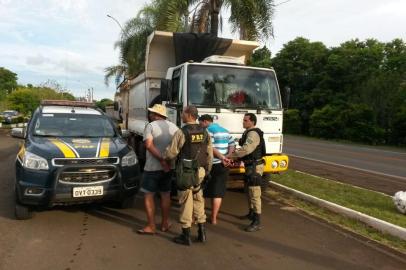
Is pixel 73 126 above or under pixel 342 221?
above

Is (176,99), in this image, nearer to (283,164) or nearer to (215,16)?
(283,164)

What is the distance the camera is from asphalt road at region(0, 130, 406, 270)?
5035 mm

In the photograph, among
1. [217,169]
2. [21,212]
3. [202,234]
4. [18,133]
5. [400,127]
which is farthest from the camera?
[400,127]

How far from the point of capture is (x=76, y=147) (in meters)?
6.89

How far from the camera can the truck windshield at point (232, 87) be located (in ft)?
27.0

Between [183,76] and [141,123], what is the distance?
383 centimetres

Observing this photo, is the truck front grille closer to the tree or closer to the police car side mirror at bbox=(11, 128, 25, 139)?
the police car side mirror at bbox=(11, 128, 25, 139)

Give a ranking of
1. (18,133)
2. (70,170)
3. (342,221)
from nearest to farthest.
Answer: (70,170), (342,221), (18,133)

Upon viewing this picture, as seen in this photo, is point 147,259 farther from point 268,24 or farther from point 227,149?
point 268,24

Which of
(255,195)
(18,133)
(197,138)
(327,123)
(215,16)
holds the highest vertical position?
(215,16)

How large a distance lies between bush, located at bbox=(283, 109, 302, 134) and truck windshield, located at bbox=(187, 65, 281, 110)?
36395mm

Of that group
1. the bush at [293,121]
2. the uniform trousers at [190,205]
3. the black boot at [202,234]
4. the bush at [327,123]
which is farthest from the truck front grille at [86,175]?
the bush at [293,121]

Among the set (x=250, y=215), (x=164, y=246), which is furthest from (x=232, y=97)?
(x=164, y=246)

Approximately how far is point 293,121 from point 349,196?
36318 mm
